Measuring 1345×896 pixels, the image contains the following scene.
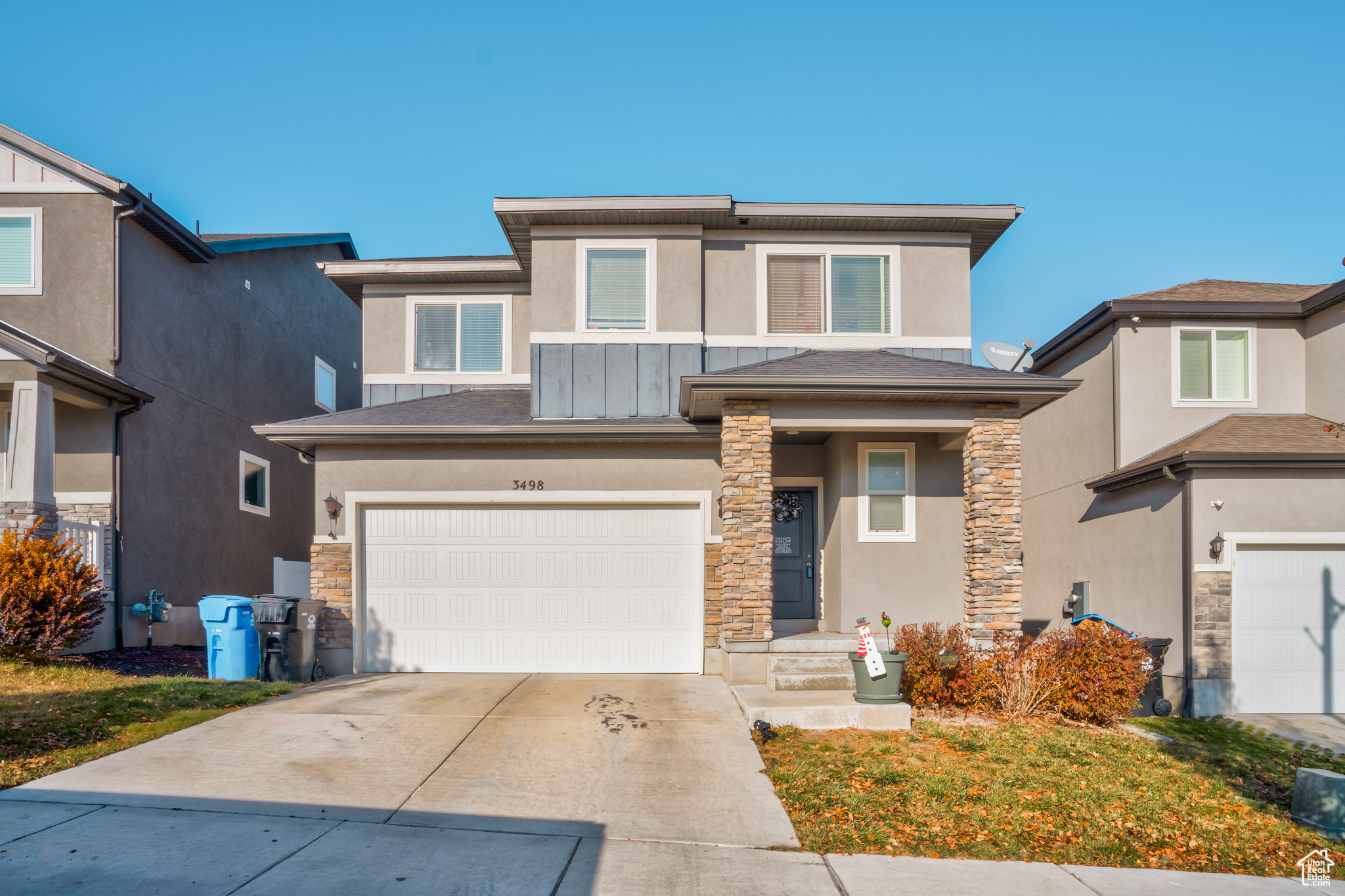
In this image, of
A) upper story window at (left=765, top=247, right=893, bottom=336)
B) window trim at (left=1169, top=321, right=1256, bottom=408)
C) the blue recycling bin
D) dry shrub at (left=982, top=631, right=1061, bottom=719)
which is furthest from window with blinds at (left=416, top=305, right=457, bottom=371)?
window trim at (left=1169, top=321, right=1256, bottom=408)

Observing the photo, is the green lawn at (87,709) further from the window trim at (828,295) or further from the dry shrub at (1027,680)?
the dry shrub at (1027,680)

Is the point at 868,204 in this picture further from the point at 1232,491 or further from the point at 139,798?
the point at 139,798

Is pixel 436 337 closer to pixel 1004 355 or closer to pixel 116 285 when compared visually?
pixel 116 285

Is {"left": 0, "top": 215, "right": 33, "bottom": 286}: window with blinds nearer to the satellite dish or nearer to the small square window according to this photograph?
the satellite dish

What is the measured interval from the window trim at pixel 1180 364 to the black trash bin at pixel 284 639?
Answer: 12.4m

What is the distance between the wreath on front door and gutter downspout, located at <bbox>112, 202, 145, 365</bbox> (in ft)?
30.7

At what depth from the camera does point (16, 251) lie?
1255cm

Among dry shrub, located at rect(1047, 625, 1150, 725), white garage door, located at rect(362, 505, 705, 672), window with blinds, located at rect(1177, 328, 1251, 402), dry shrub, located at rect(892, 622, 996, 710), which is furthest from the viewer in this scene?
window with blinds, located at rect(1177, 328, 1251, 402)

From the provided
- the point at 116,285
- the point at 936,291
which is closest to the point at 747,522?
the point at 936,291

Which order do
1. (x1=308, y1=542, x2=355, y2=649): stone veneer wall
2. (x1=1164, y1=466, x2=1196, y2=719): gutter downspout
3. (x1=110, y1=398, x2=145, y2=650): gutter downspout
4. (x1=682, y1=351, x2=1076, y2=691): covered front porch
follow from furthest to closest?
(x1=110, y1=398, x2=145, y2=650): gutter downspout → (x1=308, y1=542, x2=355, y2=649): stone veneer wall → (x1=1164, y1=466, x2=1196, y2=719): gutter downspout → (x1=682, y1=351, x2=1076, y2=691): covered front porch

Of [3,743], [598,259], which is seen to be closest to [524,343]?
[598,259]

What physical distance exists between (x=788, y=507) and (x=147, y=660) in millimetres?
8599

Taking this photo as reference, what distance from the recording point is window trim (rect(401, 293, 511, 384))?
42.9 ft

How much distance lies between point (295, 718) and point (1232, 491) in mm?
10989
